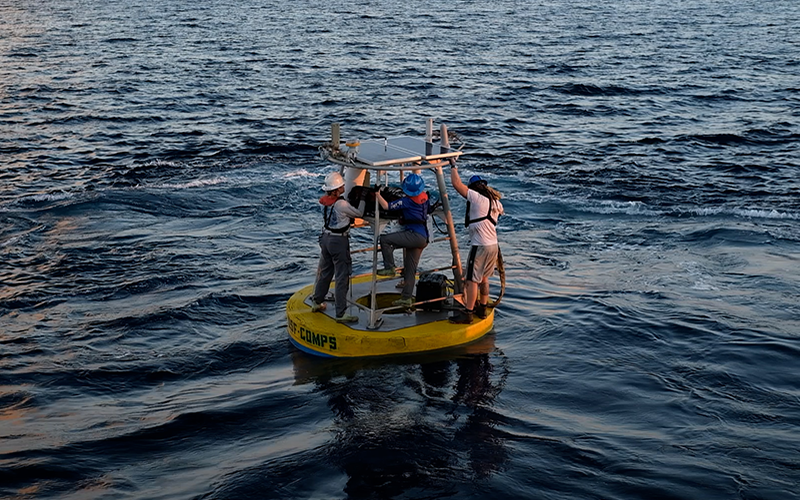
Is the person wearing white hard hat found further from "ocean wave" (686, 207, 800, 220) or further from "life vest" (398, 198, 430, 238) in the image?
"ocean wave" (686, 207, 800, 220)

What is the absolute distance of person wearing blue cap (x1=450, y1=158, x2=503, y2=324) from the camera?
13.2 m

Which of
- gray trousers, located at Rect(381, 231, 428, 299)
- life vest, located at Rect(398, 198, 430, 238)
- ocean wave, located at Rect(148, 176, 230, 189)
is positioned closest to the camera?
life vest, located at Rect(398, 198, 430, 238)

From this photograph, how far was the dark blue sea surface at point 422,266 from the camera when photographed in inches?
432

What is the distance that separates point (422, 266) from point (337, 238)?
528 centimetres

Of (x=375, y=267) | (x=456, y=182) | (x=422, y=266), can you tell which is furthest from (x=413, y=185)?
(x=422, y=266)

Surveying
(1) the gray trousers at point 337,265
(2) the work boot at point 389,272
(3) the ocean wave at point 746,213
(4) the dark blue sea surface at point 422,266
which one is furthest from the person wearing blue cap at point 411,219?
(3) the ocean wave at point 746,213

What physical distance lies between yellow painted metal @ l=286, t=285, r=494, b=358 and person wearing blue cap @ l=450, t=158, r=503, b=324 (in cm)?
29

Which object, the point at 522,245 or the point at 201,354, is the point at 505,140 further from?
the point at 201,354

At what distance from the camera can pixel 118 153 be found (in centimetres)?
2830

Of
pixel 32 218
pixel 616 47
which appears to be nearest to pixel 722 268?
pixel 32 218

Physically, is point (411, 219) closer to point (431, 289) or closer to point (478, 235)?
point (478, 235)

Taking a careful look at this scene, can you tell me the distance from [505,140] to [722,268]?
13290 mm

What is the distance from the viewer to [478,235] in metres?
13.3

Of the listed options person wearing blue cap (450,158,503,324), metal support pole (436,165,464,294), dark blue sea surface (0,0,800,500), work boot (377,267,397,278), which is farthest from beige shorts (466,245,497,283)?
work boot (377,267,397,278)
